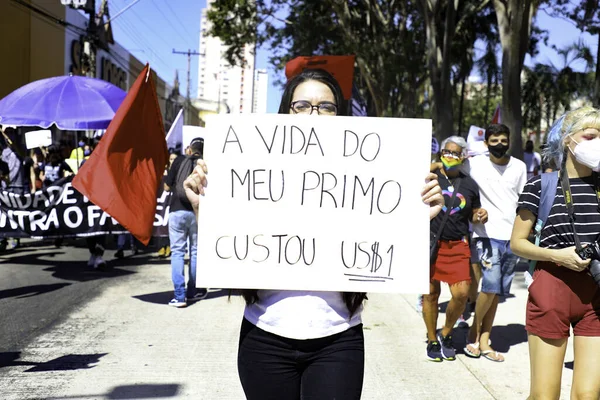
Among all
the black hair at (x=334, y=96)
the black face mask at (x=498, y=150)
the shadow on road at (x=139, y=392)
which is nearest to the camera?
the black hair at (x=334, y=96)

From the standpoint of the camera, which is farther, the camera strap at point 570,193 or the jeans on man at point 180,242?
the jeans on man at point 180,242

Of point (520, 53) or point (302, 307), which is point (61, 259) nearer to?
point (520, 53)

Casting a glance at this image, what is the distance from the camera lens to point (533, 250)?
3.46 m

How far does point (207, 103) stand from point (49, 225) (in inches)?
3948

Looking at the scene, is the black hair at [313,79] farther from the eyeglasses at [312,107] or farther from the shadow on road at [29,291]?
the shadow on road at [29,291]

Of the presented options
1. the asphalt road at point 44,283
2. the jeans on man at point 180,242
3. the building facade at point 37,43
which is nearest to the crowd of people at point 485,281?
the jeans on man at point 180,242

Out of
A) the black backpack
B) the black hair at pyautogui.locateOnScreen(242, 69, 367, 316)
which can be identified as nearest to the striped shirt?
the black hair at pyautogui.locateOnScreen(242, 69, 367, 316)

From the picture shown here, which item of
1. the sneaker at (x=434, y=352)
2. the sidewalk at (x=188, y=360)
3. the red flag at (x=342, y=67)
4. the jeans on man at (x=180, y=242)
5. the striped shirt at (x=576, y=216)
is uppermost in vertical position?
the red flag at (x=342, y=67)

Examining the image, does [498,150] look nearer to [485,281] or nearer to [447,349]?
[485,281]

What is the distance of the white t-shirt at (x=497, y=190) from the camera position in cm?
591

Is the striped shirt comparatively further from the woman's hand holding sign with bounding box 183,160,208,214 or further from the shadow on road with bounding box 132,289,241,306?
the shadow on road with bounding box 132,289,241,306

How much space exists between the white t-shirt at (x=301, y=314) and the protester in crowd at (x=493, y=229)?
141 inches

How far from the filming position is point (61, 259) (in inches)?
411

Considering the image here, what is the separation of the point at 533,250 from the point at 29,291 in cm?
628
